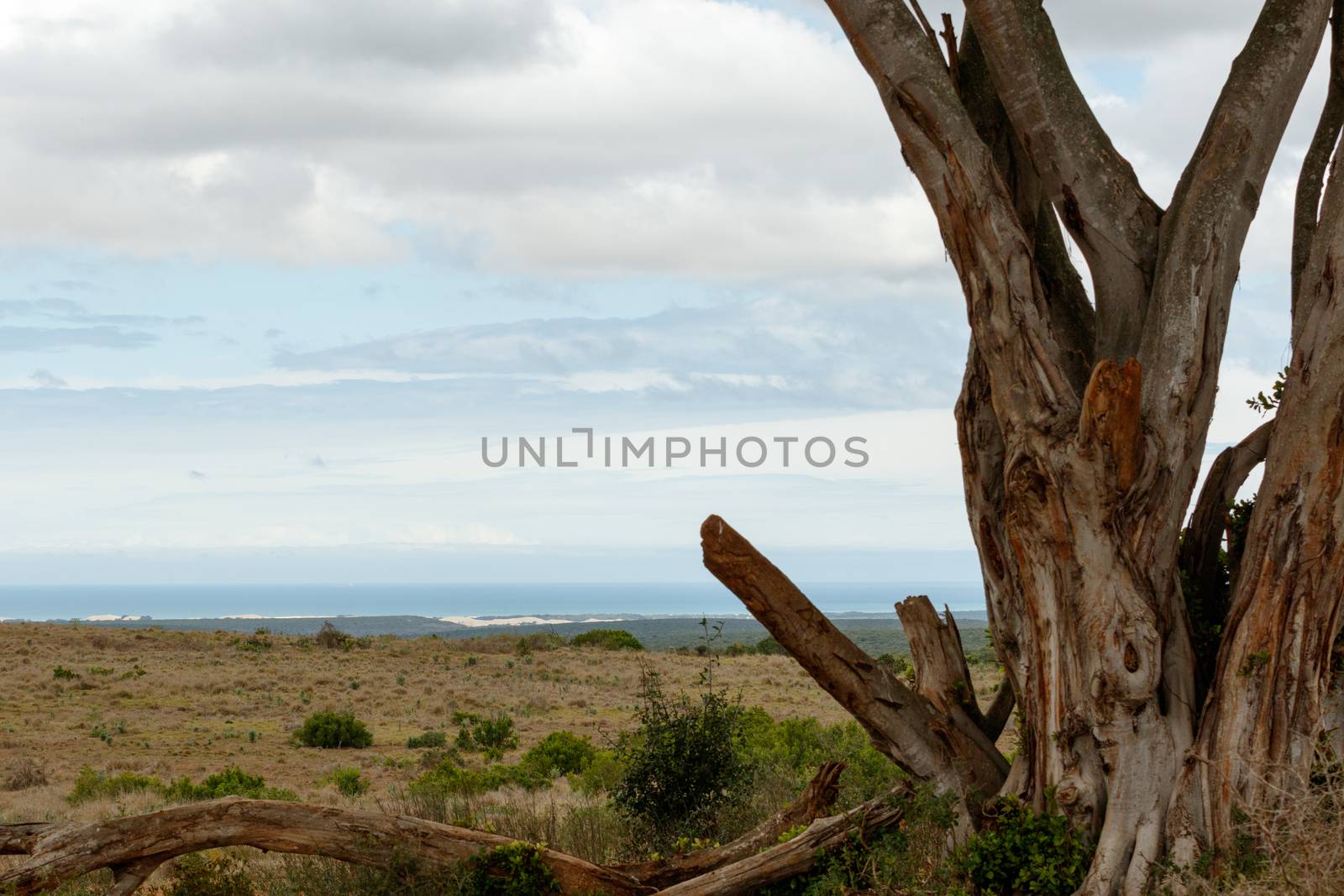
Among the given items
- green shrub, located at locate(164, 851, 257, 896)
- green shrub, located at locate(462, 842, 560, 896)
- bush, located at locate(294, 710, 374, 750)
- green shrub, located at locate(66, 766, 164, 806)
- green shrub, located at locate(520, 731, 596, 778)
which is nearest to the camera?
green shrub, located at locate(462, 842, 560, 896)

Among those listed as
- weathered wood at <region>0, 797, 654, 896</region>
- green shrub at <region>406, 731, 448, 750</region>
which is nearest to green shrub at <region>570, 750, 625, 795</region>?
green shrub at <region>406, 731, 448, 750</region>

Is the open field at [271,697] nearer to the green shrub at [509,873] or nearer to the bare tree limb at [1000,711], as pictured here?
the green shrub at [509,873]

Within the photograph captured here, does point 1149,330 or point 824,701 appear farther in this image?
point 824,701

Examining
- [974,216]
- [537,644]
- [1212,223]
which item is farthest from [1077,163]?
[537,644]

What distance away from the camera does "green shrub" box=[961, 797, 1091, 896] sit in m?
7.76

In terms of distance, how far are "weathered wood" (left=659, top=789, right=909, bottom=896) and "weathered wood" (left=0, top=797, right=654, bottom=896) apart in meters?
0.57

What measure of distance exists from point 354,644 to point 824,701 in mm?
24740

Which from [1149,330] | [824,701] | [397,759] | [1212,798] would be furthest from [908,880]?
[824,701]

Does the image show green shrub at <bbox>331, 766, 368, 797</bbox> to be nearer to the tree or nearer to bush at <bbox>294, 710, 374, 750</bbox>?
bush at <bbox>294, 710, 374, 750</bbox>

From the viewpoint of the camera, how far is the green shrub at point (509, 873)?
874cm

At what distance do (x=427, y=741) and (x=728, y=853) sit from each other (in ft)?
56.8

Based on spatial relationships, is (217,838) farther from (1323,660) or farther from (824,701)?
(824,701)

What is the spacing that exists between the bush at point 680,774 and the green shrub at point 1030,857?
4472 mm

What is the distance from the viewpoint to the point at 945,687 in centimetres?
943
